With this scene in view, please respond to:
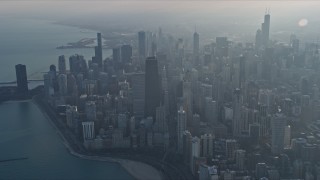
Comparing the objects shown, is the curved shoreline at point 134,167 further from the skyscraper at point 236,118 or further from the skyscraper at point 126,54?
the skyscraper at point 126,54

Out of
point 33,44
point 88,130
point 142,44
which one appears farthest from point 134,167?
point 33,44

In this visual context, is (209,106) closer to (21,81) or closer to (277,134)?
(277,134)

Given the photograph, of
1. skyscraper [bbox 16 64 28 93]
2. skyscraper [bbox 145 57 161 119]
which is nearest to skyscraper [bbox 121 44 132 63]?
skyscraper [bbox 16 64 28 93]

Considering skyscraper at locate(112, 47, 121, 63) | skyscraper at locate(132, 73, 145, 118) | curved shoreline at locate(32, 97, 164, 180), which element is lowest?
curved shoreline at locate(32, 97, 164, 180)

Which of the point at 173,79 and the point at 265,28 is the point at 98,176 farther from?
the point at 265,28

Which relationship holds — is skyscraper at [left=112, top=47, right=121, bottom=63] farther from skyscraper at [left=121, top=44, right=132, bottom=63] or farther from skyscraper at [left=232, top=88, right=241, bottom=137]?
skyscraper at [left=232, top=88, right=241, bottom=137]

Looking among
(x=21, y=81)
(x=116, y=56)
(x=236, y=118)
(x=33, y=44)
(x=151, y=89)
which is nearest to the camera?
(x=236, y=118)

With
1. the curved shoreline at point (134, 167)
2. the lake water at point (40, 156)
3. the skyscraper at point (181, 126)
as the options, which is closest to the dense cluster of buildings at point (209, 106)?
the skyscraper at point (181, 126)
